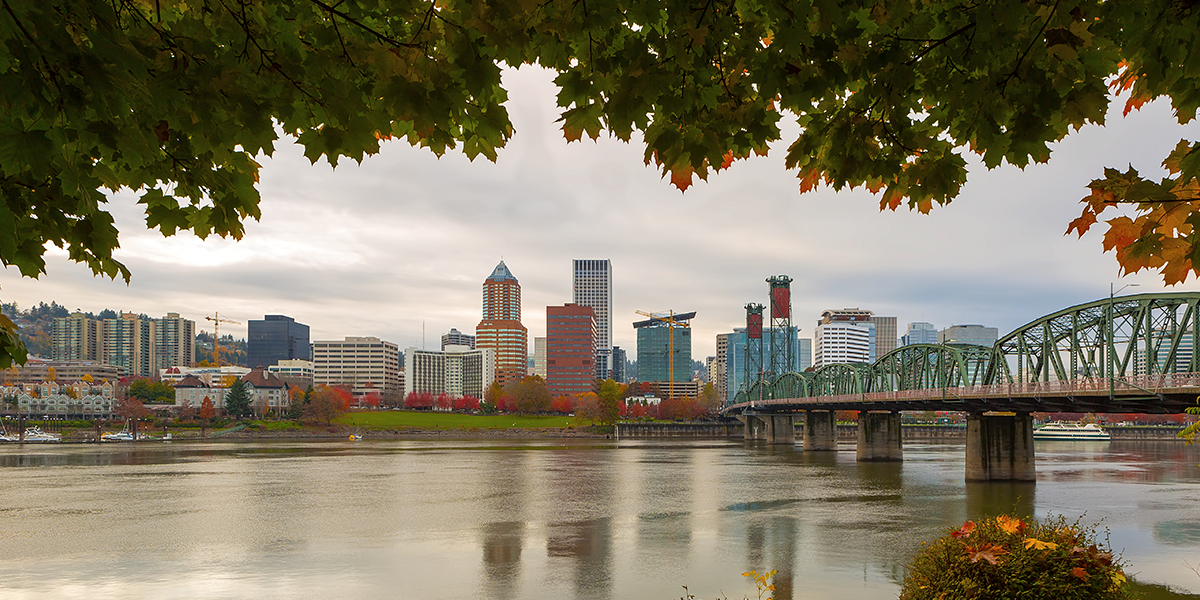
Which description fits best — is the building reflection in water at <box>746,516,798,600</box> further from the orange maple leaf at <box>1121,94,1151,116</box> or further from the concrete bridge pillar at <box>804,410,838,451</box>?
the concrete bridge pillar at <box>804,410,838,451</box>

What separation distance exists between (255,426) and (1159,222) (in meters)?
192

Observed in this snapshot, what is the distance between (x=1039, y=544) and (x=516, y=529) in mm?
26506

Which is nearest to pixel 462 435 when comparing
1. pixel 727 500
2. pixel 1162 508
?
pixel 727 500

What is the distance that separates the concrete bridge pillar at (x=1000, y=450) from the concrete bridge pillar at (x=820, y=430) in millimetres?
57525

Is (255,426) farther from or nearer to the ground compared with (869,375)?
nearer to the ground

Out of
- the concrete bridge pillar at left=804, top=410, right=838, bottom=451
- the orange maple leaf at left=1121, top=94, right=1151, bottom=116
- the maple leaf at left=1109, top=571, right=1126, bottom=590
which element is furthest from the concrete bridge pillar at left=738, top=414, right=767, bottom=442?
the orange maple leaf at left=1121, top=94, right=1151, bottom=116

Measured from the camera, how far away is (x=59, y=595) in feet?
78.6

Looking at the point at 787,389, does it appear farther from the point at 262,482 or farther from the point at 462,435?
the point at 262,482

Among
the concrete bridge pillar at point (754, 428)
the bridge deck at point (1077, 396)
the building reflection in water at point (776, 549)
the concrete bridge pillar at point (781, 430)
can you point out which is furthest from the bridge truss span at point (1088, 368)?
the concrete bridge pillar at point (754, 428)

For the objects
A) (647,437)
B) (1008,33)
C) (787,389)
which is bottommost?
(647,437)

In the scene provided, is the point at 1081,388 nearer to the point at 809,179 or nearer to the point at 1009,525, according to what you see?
the point at 1009,525

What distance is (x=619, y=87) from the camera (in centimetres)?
571

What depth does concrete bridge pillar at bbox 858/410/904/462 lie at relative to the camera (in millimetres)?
96000

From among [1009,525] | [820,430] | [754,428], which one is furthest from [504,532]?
[754,428]
